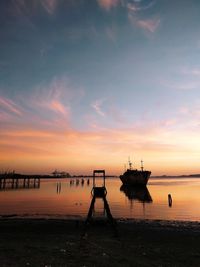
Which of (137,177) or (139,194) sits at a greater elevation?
(137,177)

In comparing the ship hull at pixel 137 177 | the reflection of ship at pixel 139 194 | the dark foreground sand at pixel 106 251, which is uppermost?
the ship hull at pixel 137 177

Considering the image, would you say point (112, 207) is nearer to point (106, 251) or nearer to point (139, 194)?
point (106, 251)

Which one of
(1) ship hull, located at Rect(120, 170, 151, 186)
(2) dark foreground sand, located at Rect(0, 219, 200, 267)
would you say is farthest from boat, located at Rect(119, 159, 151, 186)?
(2) dark foreground sand, located at Rect(0, 219, 200, 267)

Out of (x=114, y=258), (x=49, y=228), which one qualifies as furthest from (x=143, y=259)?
(x=49, y=228)

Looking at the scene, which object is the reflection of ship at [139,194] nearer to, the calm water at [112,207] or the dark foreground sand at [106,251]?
the calm water at [112,207]

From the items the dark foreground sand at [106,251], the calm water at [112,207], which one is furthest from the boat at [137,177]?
the dark foreground sand at [106,251]

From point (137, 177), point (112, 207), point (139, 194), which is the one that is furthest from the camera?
point (137, 177)

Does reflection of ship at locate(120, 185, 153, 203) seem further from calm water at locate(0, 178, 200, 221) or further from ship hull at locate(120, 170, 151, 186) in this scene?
ship hull at locate(120, 170, 151, 186)

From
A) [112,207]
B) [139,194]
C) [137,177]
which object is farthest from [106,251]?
[137,177]

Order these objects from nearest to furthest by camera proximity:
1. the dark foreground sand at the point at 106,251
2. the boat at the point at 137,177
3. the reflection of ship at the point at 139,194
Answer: the dark foreground sand at the point at 106,251, the reflection of ship at the point at 139,194, the boat at the point at 137,177

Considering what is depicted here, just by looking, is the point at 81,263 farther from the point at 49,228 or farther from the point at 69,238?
the point at 49,228

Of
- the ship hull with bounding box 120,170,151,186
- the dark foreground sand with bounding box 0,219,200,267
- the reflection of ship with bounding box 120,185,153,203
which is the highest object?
the ship hull with bounding box 120,170,151,186

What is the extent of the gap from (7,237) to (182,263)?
11.9 meters

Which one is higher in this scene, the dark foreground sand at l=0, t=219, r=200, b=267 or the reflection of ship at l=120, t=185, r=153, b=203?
the reflection of ship at l=120, t=185, r=153, b=203
